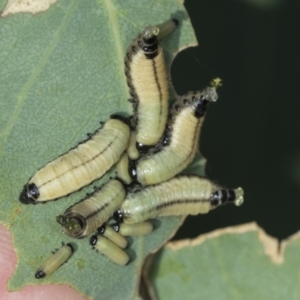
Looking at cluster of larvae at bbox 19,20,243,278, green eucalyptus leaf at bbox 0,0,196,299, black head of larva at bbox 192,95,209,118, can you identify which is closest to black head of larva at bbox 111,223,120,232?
cluster of larvae at bbox 19,20,243,278

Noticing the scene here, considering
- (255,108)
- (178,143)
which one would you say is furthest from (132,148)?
(255,108)

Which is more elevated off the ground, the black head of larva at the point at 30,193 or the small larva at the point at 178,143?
the black head of larva at the point at 30,193

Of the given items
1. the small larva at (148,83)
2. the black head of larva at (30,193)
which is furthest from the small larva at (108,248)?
the small larva at (148,83)

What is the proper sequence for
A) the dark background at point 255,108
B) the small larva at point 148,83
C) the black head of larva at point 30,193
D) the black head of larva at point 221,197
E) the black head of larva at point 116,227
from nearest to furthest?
the small larva at point 148,83 < the black head of larva at point 30,193 < the black head of larva at point 116,227 < the black head of larva at point 221,197 < the dark background at point 255,108

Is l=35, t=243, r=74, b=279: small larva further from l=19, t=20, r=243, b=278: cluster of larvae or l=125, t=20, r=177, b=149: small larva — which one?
l=125, t=20, r=177, b=149: small larva

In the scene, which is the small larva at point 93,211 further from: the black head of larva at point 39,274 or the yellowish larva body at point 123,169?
the black head of larva at point 39,274

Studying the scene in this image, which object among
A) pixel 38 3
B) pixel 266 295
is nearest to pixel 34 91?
pixel 38 3

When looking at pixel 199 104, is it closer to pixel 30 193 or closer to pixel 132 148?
pixel 132 148
